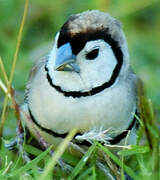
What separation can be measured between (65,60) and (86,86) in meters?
0.20

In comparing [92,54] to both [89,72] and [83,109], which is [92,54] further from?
[83,109]

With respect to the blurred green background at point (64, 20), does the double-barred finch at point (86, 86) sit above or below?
above

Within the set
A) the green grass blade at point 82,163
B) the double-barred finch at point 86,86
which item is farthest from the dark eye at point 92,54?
the green grass blade at point 82,163

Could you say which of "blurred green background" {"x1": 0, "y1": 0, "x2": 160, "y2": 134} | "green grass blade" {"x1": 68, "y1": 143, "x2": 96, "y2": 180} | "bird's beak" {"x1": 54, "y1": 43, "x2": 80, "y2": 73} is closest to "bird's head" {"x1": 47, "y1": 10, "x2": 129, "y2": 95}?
"bird's beak" {"x1": 54, "y1": 43, "x2": 80, "y2": 73}

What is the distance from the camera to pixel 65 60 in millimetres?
2973

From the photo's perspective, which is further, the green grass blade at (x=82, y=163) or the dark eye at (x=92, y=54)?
the dark eye at (x=92, y=54)

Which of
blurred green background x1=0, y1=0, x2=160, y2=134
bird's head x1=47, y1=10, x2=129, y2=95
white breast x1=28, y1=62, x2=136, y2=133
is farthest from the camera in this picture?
blurred green background x1=0, y1=0, x2=160, y2=134

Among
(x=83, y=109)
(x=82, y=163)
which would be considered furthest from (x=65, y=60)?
(x=82, y=163)

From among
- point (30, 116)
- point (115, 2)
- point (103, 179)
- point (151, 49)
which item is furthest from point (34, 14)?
point (103, 179)

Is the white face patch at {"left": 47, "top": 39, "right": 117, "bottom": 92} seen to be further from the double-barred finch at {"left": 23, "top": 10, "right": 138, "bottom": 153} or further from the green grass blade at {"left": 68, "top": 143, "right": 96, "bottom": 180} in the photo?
the green grass blade at {"left": 68, "top": 143, "right": 96, "bottom": 180}

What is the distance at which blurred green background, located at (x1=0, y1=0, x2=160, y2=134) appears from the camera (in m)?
4.98

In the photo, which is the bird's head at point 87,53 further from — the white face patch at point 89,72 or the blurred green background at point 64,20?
the blurred green background at point 64,20

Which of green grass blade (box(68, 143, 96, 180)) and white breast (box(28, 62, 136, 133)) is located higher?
white breast (box(28, 62, 136, 133))

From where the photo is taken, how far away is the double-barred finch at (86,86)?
9.93ft
